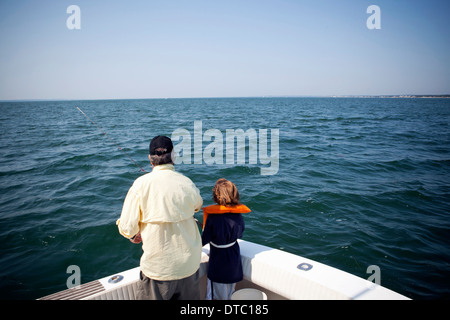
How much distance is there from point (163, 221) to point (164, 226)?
0.35ft

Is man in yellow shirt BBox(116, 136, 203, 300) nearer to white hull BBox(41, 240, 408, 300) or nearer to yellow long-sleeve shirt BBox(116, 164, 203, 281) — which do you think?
yellow long-sleeve shirt BBox(116, 164, 203, 281)

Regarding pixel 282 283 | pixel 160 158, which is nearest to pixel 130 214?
pixel 160 158

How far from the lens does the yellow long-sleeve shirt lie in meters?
1.96

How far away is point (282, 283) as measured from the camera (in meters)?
2.86

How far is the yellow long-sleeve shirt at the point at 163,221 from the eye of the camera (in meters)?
1.96

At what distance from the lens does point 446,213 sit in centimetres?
670

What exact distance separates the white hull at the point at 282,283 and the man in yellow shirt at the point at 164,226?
2.14 feet

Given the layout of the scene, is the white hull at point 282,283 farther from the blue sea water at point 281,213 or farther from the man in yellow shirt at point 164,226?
the blue sea water at point 281,213

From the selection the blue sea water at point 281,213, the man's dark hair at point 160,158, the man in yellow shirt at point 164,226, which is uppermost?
the man's dark hair at point 160,158

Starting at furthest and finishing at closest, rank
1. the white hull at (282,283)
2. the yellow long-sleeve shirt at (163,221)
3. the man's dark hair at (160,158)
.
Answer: the white hull at (282,283)
the man's dark hair at (160,158)
the yellow long-sleeve shirt at (163,221)

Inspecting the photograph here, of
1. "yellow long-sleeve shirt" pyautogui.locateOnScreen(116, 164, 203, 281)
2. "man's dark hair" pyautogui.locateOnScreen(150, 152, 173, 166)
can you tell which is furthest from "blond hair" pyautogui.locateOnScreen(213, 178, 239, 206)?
"man's dark hair" pyautogui.locateOnScreen(150, 152, 173, 166)

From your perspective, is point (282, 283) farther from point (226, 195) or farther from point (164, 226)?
point (164, 226)

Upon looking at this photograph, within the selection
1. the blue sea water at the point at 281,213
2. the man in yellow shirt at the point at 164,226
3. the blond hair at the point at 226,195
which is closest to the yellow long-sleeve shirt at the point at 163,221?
the man in yellow shirt at the point at 164,226
